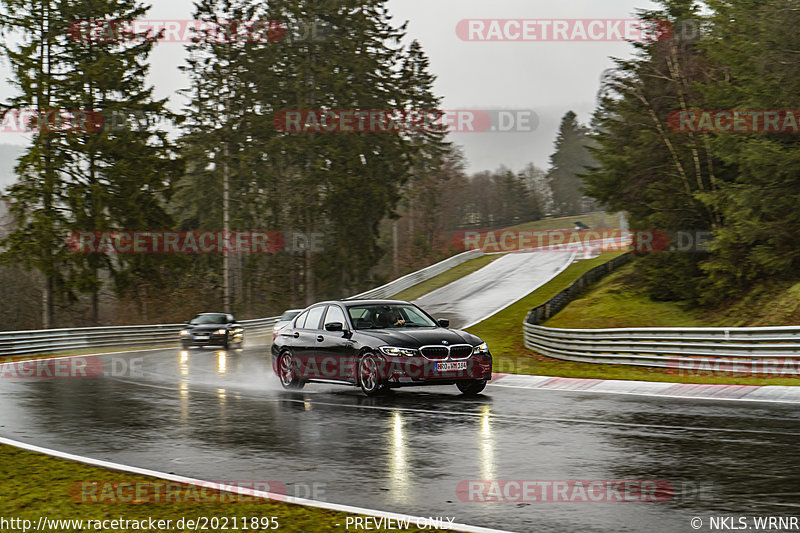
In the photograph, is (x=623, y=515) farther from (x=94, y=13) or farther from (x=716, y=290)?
(x=94, y=13)

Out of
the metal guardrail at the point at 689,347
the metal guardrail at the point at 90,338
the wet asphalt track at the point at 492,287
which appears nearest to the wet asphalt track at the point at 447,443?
the metal guardrail at the point at 689,347

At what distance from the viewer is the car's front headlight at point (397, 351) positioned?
577 inches

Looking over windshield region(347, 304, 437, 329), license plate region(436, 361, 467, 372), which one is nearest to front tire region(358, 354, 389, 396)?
windshield region(347, 304, 437, 329)

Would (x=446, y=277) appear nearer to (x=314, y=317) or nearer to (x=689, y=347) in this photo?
(x=689, y=347)

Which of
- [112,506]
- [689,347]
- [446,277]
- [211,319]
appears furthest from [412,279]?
[112,506]

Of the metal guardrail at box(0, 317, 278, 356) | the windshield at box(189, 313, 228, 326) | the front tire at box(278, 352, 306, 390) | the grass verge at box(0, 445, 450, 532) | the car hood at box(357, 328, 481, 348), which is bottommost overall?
the metal guardrail at box(0, 317, 278, 356)

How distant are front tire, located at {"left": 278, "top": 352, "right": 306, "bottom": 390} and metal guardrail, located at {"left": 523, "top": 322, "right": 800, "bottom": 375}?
29.5 ft

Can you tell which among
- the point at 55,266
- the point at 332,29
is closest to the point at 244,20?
the point at 332,29

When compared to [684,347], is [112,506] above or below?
above

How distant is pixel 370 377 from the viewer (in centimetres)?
1523

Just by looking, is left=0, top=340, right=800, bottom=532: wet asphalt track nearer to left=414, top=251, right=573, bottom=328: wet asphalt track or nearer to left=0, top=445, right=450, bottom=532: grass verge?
left=0, top=445, right=450, bottom=532: grass verge

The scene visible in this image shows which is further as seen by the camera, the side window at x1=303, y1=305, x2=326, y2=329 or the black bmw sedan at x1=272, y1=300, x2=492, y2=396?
the side window at x1=303, y1=305, x2=326, y2=329

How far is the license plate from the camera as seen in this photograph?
1459cm

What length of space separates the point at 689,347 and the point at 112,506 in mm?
16802
